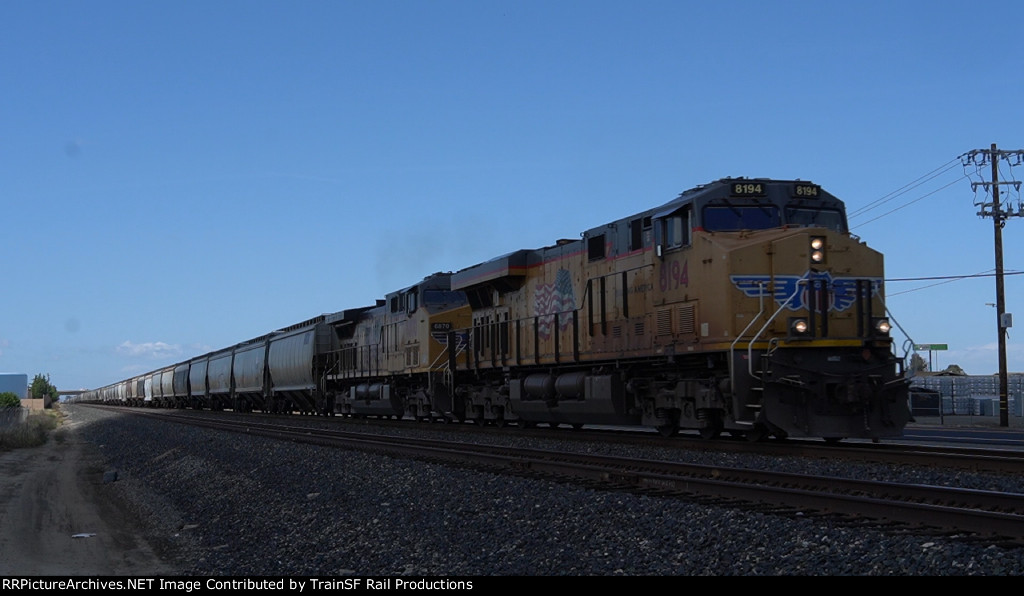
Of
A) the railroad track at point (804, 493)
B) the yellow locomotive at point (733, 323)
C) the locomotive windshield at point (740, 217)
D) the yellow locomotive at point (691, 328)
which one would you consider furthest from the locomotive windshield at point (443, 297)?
the locomotive windshield at point (740, 217)

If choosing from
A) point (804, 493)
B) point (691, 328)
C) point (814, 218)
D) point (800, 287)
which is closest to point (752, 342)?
point (800, 287)

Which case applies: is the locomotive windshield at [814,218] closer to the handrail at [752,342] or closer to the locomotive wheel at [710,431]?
the handrail at [752,342]

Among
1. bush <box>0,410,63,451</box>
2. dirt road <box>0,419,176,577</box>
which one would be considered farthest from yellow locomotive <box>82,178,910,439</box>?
bush <box>0,410,63,451</box>

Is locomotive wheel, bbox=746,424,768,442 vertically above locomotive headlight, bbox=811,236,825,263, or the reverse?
locomotive headlight, bbox=811,236,825,263

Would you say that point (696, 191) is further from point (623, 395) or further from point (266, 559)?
point (266, 559)

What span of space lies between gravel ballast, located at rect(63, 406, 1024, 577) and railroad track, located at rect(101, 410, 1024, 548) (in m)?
0.36

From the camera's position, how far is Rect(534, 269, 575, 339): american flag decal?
18.4 meters

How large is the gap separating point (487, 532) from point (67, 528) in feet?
25.5

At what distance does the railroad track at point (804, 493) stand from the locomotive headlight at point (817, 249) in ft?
13.4

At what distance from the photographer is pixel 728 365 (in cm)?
1338

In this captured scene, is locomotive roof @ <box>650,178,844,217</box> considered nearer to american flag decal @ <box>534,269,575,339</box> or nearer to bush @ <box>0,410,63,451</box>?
american flag decal @ <box>534,269,575,339</box>

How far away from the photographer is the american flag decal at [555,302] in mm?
18438

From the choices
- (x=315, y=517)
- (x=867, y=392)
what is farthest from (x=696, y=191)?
(x=315, y=517)

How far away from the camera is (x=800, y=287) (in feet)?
43.4
